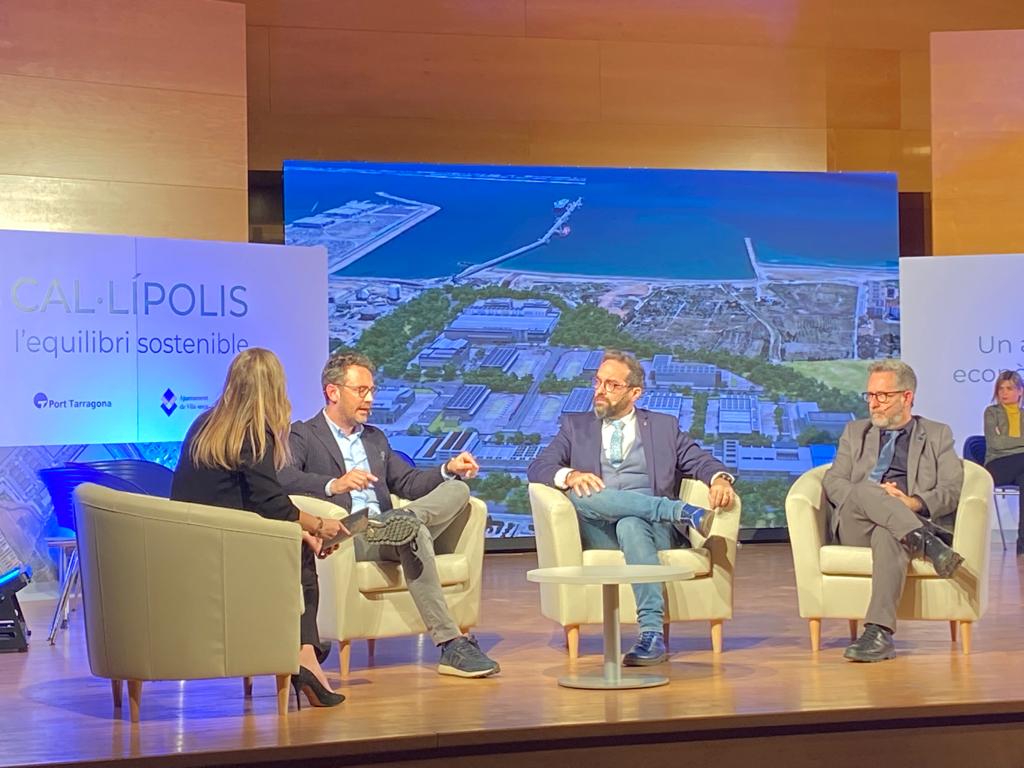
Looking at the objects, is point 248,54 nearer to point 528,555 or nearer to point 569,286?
point 569,286

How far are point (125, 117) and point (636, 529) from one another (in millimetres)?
4667

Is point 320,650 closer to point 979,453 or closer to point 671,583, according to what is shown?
point 671,583

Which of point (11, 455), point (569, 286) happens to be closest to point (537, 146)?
point (569, 286)

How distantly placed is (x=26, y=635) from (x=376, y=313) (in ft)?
12.5

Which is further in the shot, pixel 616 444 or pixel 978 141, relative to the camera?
pixel 978 141

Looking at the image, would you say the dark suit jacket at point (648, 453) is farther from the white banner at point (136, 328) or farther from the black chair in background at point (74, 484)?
the white banner at point (136, 328)

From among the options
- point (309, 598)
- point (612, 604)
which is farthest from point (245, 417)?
point (612, 604)

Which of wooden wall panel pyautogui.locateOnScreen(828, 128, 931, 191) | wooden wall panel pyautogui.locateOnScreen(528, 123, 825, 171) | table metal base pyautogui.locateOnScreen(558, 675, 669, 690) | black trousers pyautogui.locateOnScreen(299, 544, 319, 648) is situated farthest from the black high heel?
wooden wall panel pyautogui.locateOnScreen(828, 128, 931, 191)

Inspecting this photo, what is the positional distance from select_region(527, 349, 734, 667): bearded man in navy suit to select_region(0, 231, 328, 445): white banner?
2.81m

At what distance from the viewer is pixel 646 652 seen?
496 centimetres

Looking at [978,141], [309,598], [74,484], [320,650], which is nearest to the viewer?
[309,598]

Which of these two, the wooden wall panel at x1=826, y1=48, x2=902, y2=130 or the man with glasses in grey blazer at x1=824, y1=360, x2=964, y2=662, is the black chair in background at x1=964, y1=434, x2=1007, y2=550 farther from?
the man with glasses in grey blazer at x1=824, y1=360, x2=964, y2=662

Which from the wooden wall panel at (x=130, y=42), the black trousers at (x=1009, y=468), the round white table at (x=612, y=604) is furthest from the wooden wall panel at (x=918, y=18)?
the round white table at (x=612, y=604)

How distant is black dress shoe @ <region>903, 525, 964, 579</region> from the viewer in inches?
194
